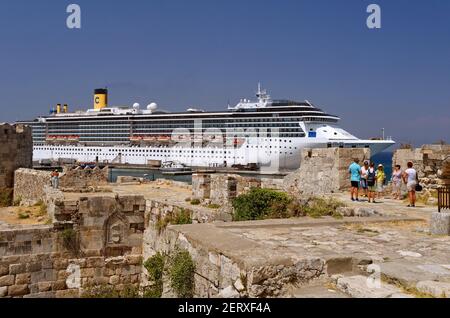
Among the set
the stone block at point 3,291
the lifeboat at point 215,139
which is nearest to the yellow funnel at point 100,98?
the lifeboat at point 215,139

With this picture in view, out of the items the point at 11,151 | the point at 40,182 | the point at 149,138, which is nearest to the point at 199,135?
the point at 149,138

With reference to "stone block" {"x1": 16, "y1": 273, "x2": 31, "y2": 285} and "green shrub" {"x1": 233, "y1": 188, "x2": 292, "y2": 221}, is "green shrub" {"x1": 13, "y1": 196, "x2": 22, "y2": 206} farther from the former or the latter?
"green shrub" {"x1": 233, "y1": 188, "x2": 292, "y2": 221}

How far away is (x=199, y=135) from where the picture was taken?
5647cm

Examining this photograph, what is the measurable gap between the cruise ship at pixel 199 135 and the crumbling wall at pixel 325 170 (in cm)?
3777

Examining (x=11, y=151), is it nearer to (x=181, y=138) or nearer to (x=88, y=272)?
(x=88, y=272)

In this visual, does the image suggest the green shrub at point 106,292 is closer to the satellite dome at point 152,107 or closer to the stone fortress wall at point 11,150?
the stone fortress wall at point 11,150

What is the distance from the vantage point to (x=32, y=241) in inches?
331

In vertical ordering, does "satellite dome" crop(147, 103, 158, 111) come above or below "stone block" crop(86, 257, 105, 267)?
above

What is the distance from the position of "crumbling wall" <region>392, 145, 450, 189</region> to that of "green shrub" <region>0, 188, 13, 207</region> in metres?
11.3

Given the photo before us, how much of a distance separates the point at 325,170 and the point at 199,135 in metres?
45.2

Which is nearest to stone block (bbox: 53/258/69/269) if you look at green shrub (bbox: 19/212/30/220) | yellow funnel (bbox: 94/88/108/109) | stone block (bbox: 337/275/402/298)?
green shrub (bbox: 19/212/30/220)

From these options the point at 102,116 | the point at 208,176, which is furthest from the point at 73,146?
the point at 208,176

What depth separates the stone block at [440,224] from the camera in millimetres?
5285

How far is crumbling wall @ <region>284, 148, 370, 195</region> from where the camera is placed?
11.1 meters
